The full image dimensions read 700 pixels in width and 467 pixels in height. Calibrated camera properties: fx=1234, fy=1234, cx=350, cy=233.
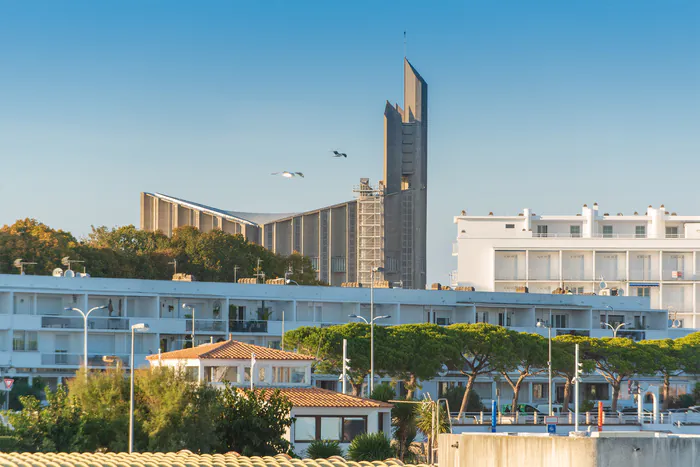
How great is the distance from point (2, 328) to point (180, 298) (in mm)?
14152

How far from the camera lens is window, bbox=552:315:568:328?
353ft

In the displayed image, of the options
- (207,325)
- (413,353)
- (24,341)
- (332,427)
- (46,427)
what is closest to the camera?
(46,427)

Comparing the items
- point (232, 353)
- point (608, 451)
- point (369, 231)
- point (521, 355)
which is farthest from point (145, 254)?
point (608, 451)

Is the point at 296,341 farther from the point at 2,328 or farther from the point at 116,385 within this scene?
the point at 116,385

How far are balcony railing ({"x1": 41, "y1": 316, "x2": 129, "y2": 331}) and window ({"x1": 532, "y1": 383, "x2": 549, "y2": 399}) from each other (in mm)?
33890

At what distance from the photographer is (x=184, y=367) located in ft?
150

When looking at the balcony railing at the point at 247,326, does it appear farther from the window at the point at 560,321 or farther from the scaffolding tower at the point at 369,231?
the scaffolding tower at the point at 369,231

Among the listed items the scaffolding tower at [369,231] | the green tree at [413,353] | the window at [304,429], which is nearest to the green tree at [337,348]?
the green tree at [413,353]

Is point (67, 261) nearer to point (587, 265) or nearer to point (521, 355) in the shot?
point (521, 355)

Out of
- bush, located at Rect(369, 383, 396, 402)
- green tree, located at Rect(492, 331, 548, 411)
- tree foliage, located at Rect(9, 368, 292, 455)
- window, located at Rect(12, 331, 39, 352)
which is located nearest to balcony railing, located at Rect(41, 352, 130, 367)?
window, located at Rect(12, 331, 39, 352)

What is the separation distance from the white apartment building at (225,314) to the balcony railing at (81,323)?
0.07m

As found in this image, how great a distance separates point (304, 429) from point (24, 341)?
37.9m

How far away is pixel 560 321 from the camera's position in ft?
354

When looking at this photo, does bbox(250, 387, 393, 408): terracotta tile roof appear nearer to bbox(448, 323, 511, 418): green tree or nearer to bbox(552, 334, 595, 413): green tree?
bbox(448, 323, 511, 418): green tree
